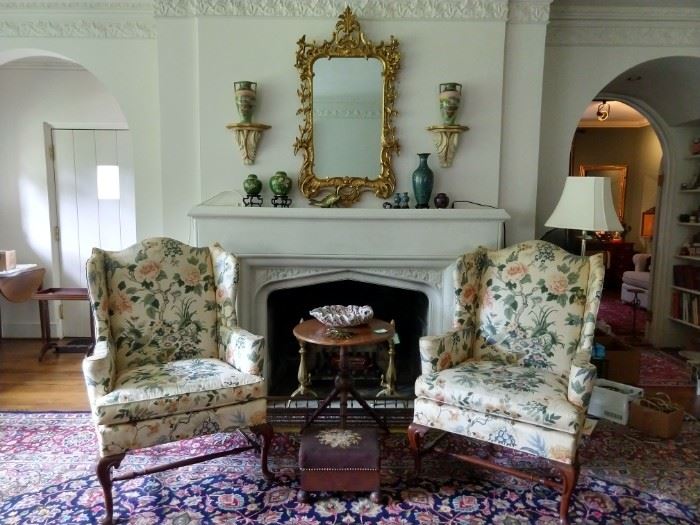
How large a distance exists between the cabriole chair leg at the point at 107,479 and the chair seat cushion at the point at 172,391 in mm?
139

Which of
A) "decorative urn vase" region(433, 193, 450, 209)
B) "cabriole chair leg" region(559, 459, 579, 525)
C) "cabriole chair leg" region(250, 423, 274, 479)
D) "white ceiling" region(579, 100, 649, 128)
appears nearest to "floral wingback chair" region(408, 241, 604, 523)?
"cabriole chair leg" region(559, 459, 579, 525)

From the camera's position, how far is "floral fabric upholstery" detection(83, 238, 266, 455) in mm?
2023

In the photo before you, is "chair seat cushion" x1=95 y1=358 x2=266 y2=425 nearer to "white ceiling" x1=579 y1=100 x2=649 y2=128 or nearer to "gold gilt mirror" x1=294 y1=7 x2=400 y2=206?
"gold gilt mirror" x1=294 y1=7 x2=400 y2=206

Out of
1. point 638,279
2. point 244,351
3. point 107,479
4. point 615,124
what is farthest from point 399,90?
point 615,124

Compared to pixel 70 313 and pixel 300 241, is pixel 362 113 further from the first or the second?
pixel 70 313

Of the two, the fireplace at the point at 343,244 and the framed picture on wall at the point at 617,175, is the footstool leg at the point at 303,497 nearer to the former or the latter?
the fireplace at the point at 343,244

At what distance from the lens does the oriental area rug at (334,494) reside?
203 cm

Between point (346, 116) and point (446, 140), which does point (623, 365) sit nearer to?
point (446, 140)

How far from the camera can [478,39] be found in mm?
3014

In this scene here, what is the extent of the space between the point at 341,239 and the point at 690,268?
2980 mm

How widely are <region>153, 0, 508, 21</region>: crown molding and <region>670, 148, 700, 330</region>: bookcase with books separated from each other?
2.28 metres

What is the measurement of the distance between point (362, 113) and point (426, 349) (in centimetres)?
150

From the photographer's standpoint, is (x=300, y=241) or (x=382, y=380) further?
(x=382, y=380)

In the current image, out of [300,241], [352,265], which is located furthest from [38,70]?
[352,265]
